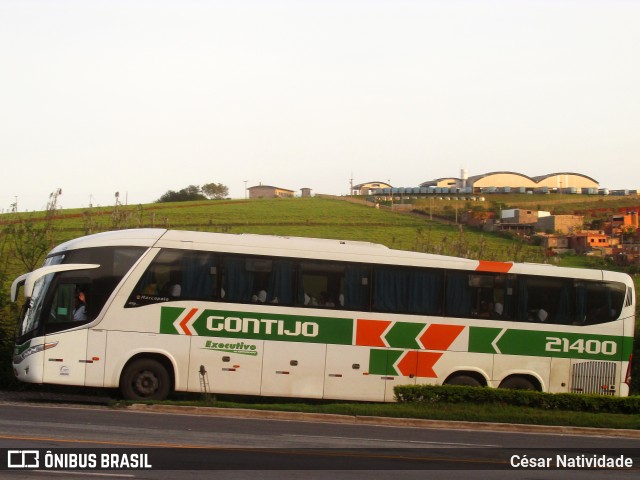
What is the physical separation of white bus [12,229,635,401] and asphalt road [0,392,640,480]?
2.14 metres

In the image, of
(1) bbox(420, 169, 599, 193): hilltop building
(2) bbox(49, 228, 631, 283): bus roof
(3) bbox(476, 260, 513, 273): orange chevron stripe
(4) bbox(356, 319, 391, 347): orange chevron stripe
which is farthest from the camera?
(1) bbox(420, 169, 599, 193): hilltop building

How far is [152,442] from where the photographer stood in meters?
13.8

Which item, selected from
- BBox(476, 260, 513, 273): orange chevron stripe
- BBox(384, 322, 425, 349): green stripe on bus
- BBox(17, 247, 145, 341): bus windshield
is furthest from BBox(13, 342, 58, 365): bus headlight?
BBox(476, 260, 513, 273): orange chevron stripe

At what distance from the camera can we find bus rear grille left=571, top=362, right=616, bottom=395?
23562mm

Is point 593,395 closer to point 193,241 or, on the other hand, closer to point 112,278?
point 193,241

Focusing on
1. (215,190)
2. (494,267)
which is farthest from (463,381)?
Answer: (215,190)

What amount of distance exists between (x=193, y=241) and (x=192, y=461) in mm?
10087

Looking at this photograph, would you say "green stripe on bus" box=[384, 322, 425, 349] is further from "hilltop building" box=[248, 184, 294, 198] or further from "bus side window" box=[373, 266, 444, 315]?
"hilltop building" box=[248, 184, 294, 198]

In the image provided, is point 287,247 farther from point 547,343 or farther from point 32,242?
point 32,242

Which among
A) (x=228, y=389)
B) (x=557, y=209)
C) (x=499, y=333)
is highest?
(x=557, y=209)

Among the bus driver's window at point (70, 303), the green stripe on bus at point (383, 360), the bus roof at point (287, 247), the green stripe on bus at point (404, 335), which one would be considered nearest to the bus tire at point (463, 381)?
the green stripe on bus at point (404, 335)

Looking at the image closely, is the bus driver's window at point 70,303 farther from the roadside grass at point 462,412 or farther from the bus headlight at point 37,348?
the roadside grass at point 462,412

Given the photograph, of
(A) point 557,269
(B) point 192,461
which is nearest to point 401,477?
(B) point 192,461

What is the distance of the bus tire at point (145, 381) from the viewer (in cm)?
2098
